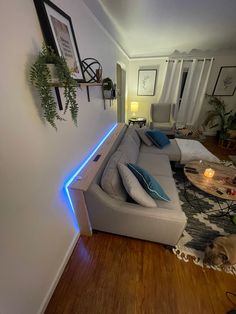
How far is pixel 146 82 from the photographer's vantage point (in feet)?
14.3

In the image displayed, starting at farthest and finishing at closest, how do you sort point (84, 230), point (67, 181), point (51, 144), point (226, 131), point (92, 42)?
1. point (226, 131)
2. point (92, 42)
3. point (84, 230)
4. point (67, 181)
5. point (51, 144)

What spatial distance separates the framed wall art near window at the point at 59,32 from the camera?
873 mm

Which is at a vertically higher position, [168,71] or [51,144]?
[168,71]

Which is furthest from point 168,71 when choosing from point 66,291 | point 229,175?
point 66,291

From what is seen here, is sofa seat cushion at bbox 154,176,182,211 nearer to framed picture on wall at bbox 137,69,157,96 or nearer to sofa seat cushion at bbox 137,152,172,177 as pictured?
sofa seat cushion at bbox 137,152,172,177

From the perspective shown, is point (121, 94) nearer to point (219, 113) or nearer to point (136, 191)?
point (219, 113)

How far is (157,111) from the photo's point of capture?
164 inches

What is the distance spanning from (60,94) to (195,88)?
4233 millimetres

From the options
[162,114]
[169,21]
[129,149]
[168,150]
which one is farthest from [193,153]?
[162,114]

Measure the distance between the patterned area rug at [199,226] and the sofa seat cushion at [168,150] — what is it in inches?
20.3

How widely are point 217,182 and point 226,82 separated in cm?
365

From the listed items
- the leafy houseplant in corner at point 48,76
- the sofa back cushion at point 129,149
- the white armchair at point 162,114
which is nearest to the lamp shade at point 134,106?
the white armchair at point 162,114

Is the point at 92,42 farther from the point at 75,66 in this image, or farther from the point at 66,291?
the point at 66,291

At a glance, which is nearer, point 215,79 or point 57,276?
point 57,276
